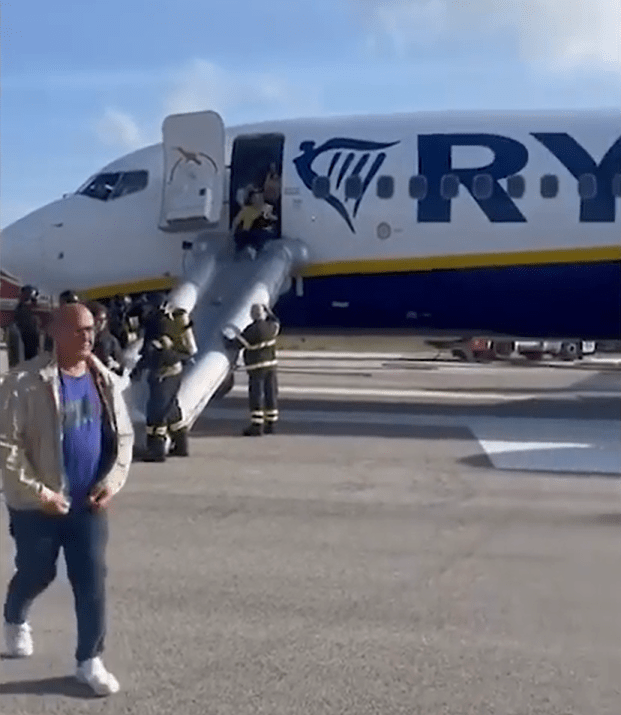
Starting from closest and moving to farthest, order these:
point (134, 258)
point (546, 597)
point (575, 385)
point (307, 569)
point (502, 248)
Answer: point (546, 597) → point (307, 569) → point (502, 248) → point (134, 258) → point (575, 385)

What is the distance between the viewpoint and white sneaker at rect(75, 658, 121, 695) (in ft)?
18.2

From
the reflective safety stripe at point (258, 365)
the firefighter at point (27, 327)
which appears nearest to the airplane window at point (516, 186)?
the reflective safety stripe at point (258, 365)

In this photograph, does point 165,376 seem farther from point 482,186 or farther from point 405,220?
point 482,186

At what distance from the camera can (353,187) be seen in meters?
16.8

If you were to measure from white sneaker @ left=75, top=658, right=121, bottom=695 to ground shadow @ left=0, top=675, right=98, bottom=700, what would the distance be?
0.11ft

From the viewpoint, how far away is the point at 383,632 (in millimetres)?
6633

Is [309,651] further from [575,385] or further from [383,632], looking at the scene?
[575,385]

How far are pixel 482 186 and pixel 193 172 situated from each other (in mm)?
3844

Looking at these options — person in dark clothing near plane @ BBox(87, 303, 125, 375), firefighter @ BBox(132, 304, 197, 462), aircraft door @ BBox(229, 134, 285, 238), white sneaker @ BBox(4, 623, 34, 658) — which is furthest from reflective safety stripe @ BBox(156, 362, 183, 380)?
white sneaker @ BBox(4, 623, 34, 658)

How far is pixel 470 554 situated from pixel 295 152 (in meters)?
9.57

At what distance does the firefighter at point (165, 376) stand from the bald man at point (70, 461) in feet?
22.6

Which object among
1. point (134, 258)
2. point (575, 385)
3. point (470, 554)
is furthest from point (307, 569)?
point (575, 385)

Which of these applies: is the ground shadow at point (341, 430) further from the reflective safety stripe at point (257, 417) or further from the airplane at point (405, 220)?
the airplane at point (405, 220)

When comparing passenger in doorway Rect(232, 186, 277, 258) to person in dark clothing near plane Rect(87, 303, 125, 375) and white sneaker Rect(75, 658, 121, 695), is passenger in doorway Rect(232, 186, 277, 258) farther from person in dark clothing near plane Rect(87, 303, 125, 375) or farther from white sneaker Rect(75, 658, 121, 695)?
white sneaker Rect(75, 658, 121, 695)
